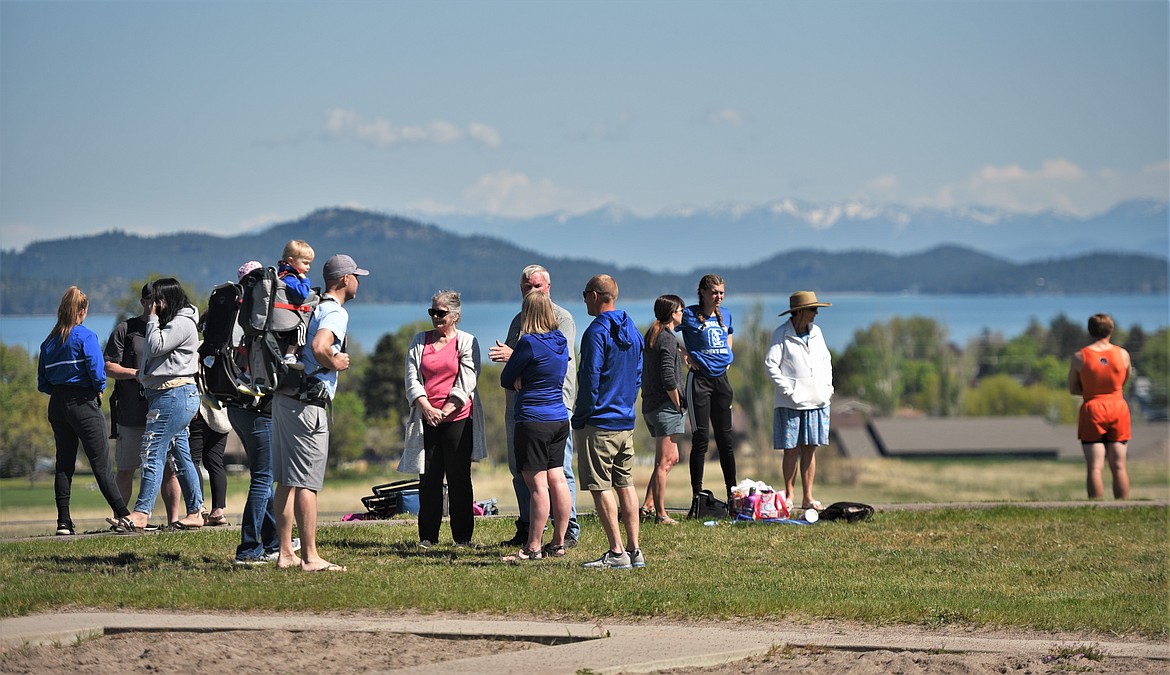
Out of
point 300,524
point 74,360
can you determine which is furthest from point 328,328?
point 74,360

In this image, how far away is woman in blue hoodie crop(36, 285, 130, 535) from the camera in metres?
10.0

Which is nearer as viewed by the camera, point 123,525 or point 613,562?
point 613,562

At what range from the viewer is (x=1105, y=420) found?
12.6 meters

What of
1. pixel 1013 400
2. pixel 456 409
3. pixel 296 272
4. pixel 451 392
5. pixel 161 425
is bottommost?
pixel 161 425

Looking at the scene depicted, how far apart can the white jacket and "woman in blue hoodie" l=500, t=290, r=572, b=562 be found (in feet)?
9.79

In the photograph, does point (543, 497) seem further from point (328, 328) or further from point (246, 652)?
point (246, 652)

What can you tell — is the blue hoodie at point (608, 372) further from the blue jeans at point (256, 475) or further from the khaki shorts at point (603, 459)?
the blue jeans at point (256, 475)

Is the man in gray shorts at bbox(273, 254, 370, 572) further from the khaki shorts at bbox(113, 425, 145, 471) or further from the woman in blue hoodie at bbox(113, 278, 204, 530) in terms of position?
the khaki shorts at bbox(113, 425, 145, 471)

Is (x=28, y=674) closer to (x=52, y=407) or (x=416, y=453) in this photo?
(x=416, y=453)

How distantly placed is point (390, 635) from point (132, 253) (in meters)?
62.7

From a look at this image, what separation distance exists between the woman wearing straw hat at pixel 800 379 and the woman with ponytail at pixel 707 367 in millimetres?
426

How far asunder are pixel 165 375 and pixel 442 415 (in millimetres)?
2188

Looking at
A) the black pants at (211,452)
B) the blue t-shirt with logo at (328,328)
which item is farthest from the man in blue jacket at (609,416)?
the black pants at (211,452)

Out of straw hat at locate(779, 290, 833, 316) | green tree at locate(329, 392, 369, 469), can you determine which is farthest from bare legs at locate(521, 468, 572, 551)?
green tree at locate(329, 392, 369, 469)
